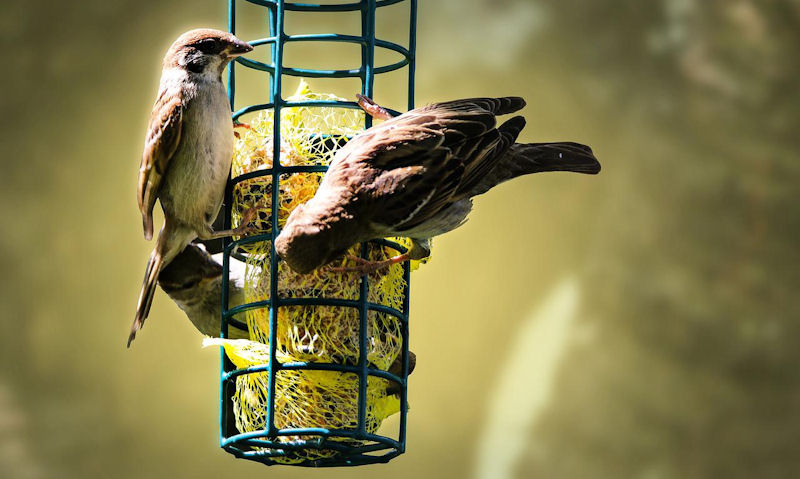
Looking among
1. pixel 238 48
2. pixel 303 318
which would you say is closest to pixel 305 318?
pixel 303 318

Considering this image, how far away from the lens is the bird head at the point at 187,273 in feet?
13.2

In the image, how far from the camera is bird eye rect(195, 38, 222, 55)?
3691mm

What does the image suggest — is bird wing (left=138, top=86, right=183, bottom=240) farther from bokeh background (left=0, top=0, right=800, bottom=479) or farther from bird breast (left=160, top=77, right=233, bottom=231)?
bokeh background (left=0, top=0, right=800, bottom=479)

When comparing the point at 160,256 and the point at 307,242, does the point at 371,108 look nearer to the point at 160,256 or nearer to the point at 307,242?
the point at 307,242

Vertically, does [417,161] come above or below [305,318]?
above

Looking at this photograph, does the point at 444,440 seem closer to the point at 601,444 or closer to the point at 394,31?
the point at 601,444

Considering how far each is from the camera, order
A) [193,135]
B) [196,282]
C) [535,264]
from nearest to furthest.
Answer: [193,135]
[196,282]
[535,264]

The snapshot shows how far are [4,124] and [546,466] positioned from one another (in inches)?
149

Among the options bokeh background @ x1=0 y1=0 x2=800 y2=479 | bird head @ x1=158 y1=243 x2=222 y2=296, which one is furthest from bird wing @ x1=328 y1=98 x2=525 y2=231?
bokeh background @ x1=0 y1=0 x2=800 y2=479

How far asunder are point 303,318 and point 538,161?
3.18 ft

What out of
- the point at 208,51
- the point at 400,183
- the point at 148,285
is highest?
the point at 208,51

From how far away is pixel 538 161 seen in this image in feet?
13.3

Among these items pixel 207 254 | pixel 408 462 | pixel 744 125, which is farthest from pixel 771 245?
pixel 207 254

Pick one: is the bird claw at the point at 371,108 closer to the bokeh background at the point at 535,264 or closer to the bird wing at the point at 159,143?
the bird wing at the point at 159,143
